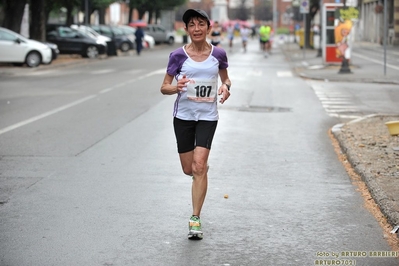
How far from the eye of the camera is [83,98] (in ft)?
64.0

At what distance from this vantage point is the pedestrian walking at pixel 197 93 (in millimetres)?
6762

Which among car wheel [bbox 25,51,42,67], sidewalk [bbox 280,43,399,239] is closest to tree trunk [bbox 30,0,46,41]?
car wheel [bbox 25,51,42,67]

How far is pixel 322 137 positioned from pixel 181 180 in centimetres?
450

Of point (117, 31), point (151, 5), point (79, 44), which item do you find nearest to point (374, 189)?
point (79, 44)

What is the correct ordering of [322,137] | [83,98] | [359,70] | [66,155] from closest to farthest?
[66,155], [322,137], [83,98], [359,70]

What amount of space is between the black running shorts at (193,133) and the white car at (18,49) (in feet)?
86.0

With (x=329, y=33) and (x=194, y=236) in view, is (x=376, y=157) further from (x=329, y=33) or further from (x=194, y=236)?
(x=329, y=33)

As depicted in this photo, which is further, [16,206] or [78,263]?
[16,206]

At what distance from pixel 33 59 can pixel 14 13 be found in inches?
200

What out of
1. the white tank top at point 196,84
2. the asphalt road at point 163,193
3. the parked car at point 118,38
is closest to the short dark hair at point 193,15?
the white tank top at point 196,84

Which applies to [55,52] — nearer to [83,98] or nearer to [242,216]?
[83,98]

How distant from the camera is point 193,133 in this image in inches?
275

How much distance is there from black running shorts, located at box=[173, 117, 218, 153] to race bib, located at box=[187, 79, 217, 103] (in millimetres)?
206

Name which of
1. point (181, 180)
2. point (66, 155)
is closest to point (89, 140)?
point (66, 155)
